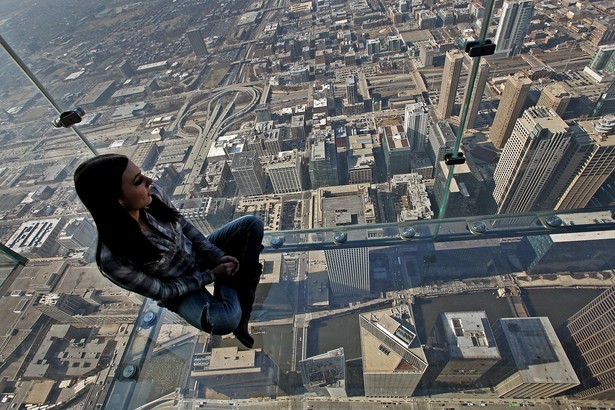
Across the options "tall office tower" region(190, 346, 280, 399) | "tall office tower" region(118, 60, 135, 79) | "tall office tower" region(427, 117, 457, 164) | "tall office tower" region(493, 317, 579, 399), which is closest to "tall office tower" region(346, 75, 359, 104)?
"tall office tower" region(427, 117, 457, 164)

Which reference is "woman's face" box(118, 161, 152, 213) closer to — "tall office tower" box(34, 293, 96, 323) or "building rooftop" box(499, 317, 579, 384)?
"building rooftop" box(499, 317, 579, 384)

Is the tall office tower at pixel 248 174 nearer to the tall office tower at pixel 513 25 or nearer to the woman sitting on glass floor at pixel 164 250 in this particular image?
the woman sitting on glass floor at pixel 164 250

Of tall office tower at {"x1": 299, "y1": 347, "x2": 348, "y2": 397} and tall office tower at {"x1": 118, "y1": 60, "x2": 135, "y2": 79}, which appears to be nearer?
tall office tower at {"x1": 299, "y1": 347, "x2": 348, "y2": 397}

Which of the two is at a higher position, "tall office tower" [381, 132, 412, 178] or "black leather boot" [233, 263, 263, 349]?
"black leather boot" [233, 263, 263, 349]

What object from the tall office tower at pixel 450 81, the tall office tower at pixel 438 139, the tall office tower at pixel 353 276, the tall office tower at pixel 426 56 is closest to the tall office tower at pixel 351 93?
the tall office tower at pixel 450 81

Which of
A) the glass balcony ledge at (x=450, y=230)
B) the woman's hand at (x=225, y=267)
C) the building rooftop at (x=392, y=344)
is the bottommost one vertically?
the building rooftop at (x=392, y=344)

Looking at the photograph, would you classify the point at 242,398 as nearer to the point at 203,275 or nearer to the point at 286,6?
the point at 203,275

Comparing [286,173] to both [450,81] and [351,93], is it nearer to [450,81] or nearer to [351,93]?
[351,93]

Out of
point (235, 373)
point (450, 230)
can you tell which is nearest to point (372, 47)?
point (450, 230)
